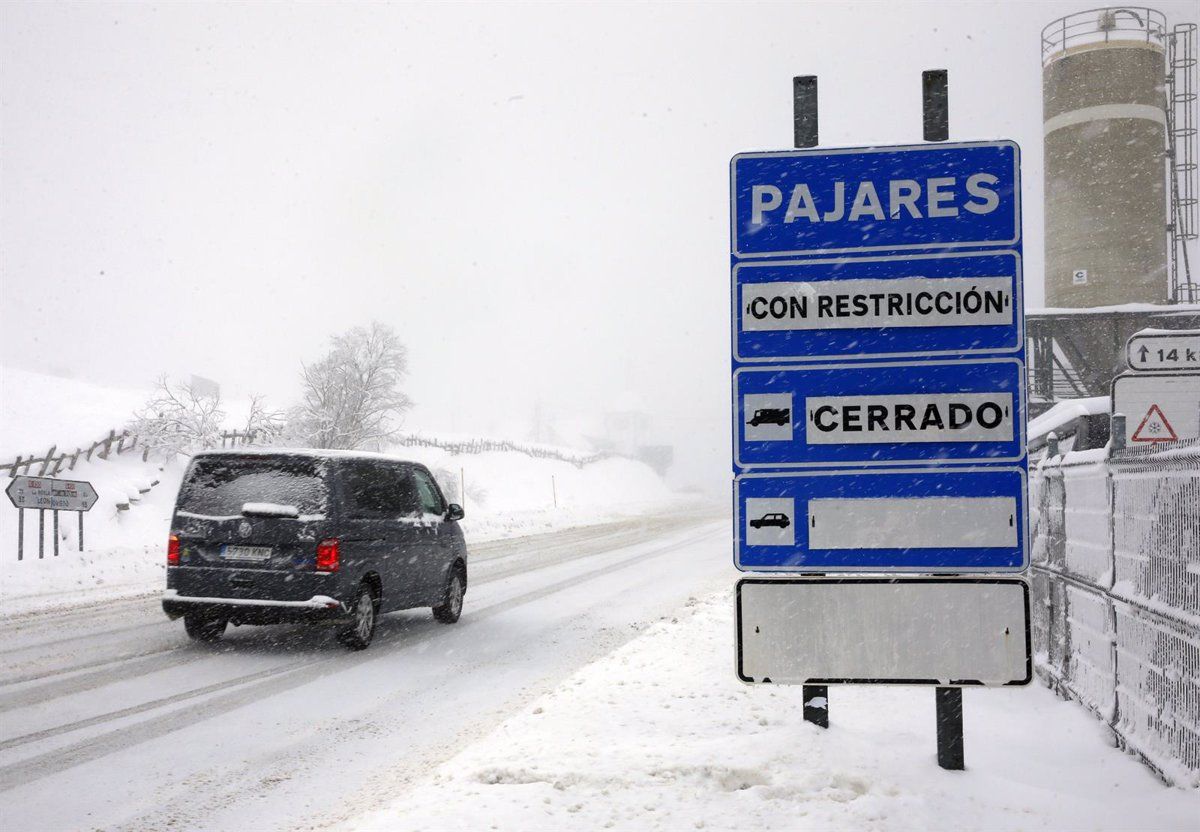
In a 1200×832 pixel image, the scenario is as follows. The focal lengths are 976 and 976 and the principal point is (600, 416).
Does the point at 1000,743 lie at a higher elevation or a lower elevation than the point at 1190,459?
lower

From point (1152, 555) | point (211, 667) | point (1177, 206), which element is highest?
point (1177, 206)

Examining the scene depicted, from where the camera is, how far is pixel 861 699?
663 centimetres

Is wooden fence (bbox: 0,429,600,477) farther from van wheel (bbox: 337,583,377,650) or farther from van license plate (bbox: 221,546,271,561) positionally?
van wheel (bbox: 337,583,377,650)

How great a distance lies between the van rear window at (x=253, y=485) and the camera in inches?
390

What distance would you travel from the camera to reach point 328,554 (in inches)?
381

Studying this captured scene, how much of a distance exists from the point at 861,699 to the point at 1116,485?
2.17 m

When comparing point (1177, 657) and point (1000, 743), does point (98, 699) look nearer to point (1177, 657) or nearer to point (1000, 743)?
point (1000, 743)

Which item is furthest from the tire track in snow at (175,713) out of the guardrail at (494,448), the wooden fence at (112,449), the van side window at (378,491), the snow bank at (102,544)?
the guardrail at (494,448)

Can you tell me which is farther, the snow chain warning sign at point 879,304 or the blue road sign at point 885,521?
the snow chain warning sign at point 879,304

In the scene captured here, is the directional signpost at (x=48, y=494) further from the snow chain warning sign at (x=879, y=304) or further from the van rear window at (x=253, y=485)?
the snow chain warning sign at (x=879, y=304)

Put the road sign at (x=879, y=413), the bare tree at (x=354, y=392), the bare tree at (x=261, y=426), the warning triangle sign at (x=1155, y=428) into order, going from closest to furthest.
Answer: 1. the road sign at (x=879, y=413)
2. the warning triangle sign at (x=1155, y=428)
3. the bare tree at (x=261, y=426)
4. the bare tree at (x=354, y=392)

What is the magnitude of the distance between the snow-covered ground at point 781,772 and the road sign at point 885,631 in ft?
2.08

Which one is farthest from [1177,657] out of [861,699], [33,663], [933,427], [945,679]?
[33,663]

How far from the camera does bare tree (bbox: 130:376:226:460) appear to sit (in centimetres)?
3841
